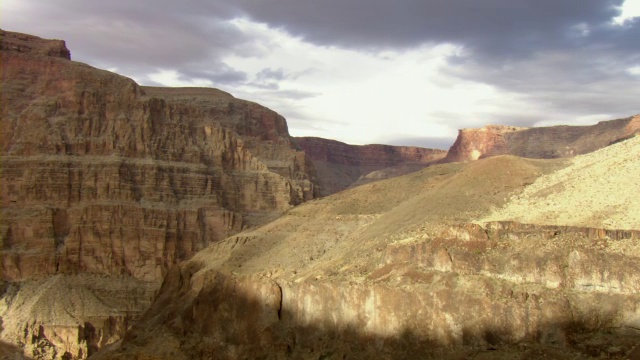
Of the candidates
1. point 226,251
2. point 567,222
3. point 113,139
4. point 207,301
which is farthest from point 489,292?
point 113,139

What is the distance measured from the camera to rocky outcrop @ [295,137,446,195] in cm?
17154

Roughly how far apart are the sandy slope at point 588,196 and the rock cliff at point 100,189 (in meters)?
38.9

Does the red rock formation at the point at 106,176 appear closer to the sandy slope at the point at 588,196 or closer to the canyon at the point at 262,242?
the canyon at the point at 262,242

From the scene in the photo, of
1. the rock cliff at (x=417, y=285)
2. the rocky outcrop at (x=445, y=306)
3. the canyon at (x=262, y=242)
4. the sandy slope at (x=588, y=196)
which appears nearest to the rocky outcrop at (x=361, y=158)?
the canyon at (x=262, y=242)

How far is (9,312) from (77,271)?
9.00 meters

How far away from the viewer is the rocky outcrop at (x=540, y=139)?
133m

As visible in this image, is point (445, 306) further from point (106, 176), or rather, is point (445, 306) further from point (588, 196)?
point (106, 176)

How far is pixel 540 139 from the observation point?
483 ft

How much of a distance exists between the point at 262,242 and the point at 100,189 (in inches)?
1020

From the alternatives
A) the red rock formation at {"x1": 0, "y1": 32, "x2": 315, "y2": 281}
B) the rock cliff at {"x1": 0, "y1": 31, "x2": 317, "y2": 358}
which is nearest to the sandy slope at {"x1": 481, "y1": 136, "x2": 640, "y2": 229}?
the rock cliff at {"x1": 0, "y1": 31, "x2": 317, "y2": 358}

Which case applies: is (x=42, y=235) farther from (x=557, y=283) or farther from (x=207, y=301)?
(x=557, y=283)

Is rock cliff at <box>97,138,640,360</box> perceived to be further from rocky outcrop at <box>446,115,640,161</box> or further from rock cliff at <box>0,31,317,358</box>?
rocky outcrop at <box>446,115,640,161</box>

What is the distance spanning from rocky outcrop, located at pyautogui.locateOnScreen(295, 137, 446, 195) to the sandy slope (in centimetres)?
11300

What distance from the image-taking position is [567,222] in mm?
45156
